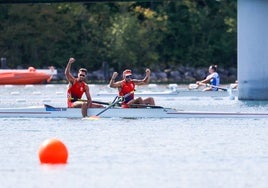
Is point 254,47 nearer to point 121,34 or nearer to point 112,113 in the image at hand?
point 112,113

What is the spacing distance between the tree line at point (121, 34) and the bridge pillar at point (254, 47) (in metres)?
27.5

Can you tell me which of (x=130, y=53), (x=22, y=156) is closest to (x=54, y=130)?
(x=22, y=156)

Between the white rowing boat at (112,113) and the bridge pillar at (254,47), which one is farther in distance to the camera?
the bridge pillar at (254,47)

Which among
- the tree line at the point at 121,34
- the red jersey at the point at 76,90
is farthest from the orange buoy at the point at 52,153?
the tree line at the point at 121,34

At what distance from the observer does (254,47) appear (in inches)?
1652

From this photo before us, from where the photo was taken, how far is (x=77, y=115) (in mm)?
32875

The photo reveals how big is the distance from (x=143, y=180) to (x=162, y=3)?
172ft

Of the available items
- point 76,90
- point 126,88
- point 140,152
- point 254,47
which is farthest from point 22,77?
point 140,152

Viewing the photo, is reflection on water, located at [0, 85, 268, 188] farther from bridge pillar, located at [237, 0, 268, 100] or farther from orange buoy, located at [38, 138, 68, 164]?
bridge pillar, located at [237, 0, 268, 100]

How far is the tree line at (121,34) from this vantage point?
6931 cm

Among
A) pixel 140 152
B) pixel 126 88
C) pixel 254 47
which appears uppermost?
pixel 254 47

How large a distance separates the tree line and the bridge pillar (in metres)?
27.5

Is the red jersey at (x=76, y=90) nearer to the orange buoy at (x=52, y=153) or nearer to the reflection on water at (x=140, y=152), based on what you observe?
the reflection on water at (x=140, y=152)

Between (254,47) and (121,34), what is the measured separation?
28759 millimetres
